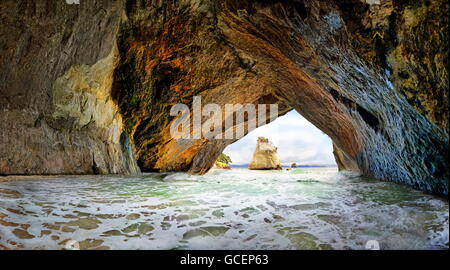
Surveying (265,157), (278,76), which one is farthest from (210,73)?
(265,157)

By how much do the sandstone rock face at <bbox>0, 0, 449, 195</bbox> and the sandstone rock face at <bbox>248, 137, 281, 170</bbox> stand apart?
20654 mm

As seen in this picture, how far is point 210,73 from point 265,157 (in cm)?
2297

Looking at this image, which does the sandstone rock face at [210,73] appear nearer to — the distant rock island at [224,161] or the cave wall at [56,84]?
the cave wall at [56,84]

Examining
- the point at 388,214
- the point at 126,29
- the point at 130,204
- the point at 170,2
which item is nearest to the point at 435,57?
the point at 388,214

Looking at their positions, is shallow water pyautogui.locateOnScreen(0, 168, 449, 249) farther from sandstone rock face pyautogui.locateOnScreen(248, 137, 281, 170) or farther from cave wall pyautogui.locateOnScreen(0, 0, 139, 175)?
sandstone rock face pyautogui.locateOnScreen(248, 137, 281, 170)

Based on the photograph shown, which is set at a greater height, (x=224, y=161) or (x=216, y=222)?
(x=216, y=222)

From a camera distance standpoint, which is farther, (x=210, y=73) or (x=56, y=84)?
(x=210, y=73)

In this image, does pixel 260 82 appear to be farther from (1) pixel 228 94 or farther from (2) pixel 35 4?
(2) pixel 35 4

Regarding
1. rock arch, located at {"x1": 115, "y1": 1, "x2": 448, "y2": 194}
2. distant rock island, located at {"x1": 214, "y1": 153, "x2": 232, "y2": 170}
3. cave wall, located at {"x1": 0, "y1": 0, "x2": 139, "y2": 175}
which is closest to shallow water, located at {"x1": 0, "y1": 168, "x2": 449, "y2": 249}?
rock arch, located at {"x1": 115, "y1": 1, "x2": 448, "y2": 194}

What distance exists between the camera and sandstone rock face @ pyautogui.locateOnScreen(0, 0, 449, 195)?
2.56 metres

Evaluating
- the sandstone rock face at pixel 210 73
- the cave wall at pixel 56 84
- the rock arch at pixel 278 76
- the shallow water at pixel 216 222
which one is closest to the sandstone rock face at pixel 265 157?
the rock arch at pixel 278 76

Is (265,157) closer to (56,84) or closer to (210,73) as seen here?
(210,73)

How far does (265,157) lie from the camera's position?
29438 millimetres

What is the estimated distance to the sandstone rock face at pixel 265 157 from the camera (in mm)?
29297
